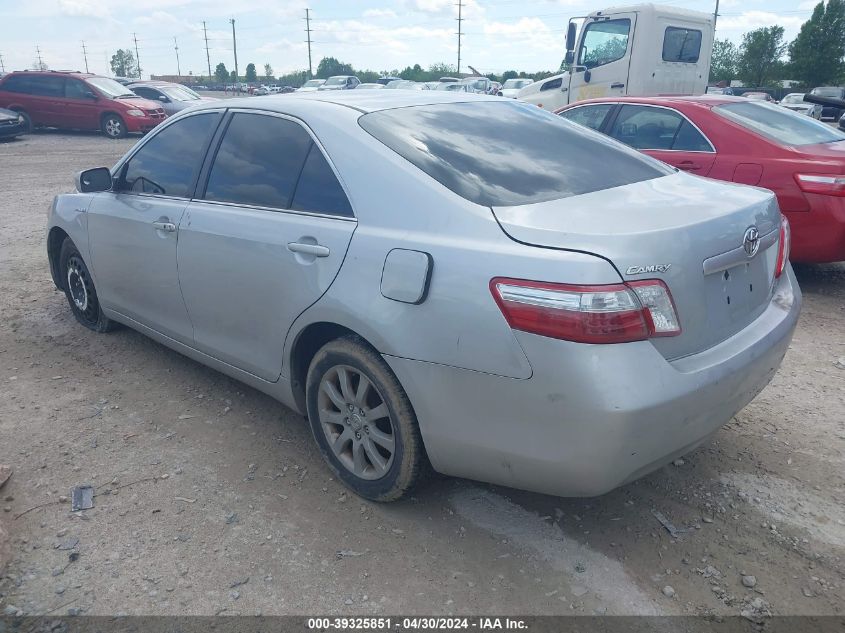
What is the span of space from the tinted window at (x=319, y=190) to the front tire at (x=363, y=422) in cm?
57

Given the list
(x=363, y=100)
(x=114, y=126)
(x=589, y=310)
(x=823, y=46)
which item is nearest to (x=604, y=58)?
(x=363, y=100)

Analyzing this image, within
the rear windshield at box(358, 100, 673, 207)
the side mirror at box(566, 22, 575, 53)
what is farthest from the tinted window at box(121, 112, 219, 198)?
the side mirror at box(566, 22, 575, 53)

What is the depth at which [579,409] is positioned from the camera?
2133mm

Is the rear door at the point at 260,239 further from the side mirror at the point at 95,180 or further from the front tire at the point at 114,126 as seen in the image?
the front tire at the point at 114,126

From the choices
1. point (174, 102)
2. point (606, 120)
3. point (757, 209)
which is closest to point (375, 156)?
point (757, 209)

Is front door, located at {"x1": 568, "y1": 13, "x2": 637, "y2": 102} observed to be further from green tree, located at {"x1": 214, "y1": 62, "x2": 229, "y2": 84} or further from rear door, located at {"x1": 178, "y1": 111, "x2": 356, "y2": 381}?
green tree, located at {"x1": 214, "y1": 62, "x2": 229, "y2": 84}

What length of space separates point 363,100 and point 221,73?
93151mm

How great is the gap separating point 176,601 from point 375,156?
1861mm

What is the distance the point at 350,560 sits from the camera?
2.62m

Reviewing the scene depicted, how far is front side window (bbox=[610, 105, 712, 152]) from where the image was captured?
19.8 feet

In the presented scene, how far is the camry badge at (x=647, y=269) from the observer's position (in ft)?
7.06

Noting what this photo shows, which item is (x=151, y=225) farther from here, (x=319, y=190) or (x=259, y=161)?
(x=319, y=190)

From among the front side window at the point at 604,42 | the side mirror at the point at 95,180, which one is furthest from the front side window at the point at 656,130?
the front side window at the point at 604,42

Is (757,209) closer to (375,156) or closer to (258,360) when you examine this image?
(375,156)
